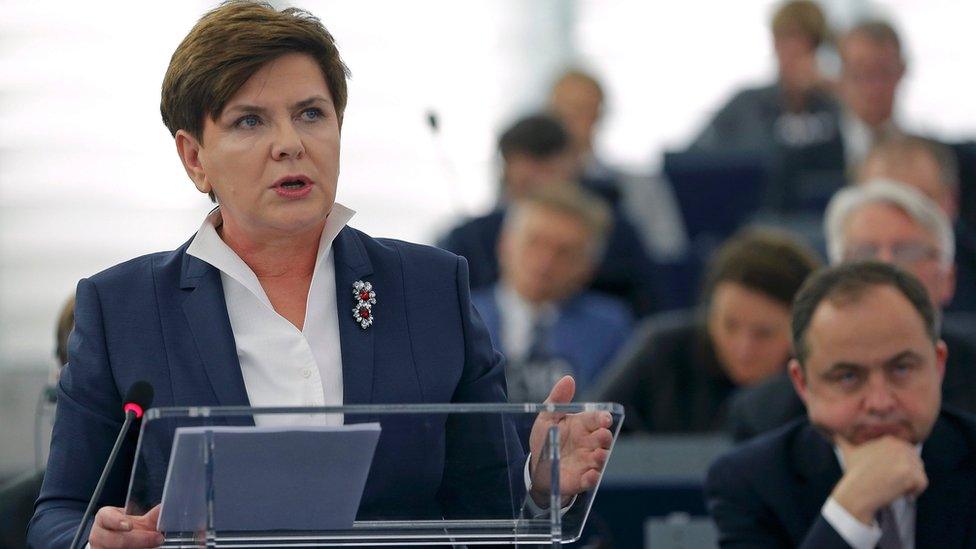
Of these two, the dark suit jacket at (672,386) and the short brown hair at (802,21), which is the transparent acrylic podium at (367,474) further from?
the short brown hair at (802,21)

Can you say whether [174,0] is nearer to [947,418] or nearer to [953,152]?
[947,418]

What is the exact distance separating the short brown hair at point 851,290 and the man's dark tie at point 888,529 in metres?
0.31

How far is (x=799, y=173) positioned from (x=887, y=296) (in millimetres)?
4228

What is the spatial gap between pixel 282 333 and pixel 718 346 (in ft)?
9.25

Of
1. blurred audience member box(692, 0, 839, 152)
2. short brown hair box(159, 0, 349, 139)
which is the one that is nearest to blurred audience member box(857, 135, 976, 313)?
blurred audience member box(692, 0, 839, 152)

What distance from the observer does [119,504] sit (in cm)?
219

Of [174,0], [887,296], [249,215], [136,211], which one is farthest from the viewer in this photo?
[136,211]

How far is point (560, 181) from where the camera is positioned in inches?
244

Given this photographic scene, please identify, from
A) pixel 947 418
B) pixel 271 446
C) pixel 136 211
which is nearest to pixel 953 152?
pixel 136 211

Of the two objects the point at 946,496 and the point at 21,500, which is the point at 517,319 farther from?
the point at 21,500

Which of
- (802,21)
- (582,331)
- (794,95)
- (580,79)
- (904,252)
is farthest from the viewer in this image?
(580,79)

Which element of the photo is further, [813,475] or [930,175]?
[930,175]

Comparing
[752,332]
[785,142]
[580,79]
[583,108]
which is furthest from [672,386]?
[580,79]

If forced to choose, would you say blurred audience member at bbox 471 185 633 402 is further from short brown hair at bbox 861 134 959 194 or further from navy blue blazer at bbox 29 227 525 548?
navy blue blazer at bbox 29 227 525 548
